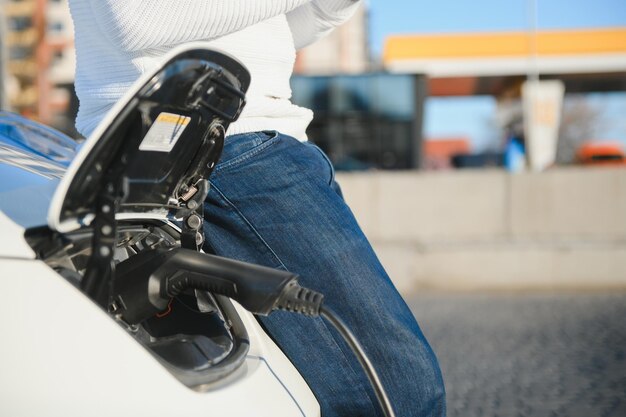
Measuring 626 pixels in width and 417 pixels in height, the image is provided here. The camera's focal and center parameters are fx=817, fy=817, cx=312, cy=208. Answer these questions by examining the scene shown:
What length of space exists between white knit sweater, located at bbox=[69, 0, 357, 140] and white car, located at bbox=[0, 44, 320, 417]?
21 cm

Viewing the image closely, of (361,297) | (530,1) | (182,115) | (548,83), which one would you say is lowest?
(548,83)

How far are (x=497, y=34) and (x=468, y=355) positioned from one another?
1116 inches

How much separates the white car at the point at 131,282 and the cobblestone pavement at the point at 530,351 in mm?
3067

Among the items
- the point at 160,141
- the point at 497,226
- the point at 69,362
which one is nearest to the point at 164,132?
the point at 160,141

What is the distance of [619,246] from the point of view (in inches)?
346

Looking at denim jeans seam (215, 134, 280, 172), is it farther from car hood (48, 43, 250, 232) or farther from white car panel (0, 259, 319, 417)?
white car panel (0, 259, 319, 417)

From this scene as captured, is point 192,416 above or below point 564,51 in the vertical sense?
above

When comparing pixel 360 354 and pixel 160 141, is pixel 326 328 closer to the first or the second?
pixel 360 354

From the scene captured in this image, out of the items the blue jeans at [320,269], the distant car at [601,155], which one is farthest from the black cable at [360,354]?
the distant car at [601,155]

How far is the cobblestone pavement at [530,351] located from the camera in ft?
14.6

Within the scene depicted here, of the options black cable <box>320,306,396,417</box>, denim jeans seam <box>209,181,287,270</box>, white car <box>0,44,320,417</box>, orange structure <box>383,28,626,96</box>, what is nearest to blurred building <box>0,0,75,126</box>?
orange structure <box>383,28,626,96</box>

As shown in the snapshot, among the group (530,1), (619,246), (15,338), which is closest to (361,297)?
(15,338)

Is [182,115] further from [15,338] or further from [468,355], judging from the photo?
[468,355]

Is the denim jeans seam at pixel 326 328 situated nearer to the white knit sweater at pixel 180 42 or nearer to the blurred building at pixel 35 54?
the white knit sweater at pixel 180 42
